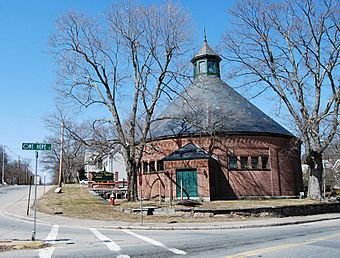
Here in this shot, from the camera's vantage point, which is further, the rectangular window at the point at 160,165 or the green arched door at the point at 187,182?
the rectangular window at the point at 160,165

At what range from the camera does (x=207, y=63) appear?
40.2 meters

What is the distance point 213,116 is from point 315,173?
9.43 m

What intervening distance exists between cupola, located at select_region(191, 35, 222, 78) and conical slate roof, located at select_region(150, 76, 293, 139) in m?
3.63

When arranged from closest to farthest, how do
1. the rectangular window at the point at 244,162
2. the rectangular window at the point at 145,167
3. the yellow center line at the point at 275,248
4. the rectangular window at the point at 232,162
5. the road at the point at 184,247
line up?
the yellow center line at the point at 275,248, the road at the point at 184,247, the rectangular window at the point at 232,162, the rectangular window at the point at 244,162, the rectangular window at the point at 145,167

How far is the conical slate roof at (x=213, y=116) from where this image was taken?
3021 cm

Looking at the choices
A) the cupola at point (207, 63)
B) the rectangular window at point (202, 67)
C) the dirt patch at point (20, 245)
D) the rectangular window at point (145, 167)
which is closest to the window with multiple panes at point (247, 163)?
the rectangular window at point (145, 167)

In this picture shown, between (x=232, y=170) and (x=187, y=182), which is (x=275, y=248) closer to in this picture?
(x=187, y=182)

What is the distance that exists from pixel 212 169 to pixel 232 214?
788 centimetres

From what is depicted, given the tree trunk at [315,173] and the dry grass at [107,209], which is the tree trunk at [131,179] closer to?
the dry grass at [107,209]

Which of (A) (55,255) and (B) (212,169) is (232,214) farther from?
(A) (55,255)

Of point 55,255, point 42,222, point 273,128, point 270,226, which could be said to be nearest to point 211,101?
point 273,128

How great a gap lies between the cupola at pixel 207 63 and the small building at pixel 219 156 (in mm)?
7079

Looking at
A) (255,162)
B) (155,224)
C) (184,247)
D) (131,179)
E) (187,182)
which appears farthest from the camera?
(255,162)

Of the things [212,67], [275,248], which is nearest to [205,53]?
[212,67]
